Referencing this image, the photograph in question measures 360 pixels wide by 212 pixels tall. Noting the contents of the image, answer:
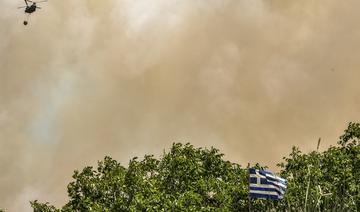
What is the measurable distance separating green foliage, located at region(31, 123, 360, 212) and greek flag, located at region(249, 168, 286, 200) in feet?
38.7

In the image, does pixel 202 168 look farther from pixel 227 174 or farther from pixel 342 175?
pixel 342 175

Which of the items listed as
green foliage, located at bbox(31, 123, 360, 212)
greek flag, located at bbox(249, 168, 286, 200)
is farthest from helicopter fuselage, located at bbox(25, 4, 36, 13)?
greek flag, located at bbox(249, 168, 286, 200)

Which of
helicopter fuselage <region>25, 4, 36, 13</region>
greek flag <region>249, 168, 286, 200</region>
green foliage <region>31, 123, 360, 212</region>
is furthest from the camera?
helicopter fuselage <region>25, 4, 36, 13</region>

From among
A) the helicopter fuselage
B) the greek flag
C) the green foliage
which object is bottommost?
the greek flag

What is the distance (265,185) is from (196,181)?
20.7m

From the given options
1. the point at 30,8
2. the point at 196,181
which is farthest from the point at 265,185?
the point at 30,8

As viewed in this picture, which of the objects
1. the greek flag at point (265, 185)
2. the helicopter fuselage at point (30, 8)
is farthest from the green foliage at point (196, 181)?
the helicopter fuselage at point (30, 8)

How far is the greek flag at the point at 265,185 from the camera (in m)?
34.7

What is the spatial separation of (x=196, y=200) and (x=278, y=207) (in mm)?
6505

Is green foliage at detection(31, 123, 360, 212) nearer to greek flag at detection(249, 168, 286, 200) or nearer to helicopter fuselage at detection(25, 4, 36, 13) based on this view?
greek flag at detection(249, 168, 286, 200)

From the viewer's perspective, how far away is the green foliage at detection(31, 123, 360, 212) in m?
48.9

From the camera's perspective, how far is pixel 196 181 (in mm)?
55250

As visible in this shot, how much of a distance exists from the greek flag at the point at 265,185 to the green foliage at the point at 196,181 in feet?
38.7

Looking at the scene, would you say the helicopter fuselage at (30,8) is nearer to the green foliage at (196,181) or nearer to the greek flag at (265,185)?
the green foliage at (196,181)
